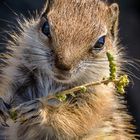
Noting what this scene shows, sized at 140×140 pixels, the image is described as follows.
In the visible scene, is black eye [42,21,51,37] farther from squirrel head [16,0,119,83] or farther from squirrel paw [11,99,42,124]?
squirrel paw [11,99,42,124]

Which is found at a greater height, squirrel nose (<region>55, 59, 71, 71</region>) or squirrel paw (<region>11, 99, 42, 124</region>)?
squirrel nose (<region>55, 59, 71, 71</region>)

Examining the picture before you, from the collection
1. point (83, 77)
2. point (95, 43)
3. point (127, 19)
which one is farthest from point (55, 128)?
point (127, 19)

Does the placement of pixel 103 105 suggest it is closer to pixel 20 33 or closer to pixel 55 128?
pixel 55 128

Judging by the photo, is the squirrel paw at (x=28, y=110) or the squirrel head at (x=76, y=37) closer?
the squirrel head at (x=76, y=37)

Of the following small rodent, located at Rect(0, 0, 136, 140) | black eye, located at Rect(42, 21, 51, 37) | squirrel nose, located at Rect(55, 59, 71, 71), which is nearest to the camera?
squirrel nose, located at Rect(55, 59, 71, 71)

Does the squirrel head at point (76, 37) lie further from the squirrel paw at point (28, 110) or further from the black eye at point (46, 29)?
the squirrel paw at point (28, 110)

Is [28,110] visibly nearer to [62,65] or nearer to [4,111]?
[4,111]

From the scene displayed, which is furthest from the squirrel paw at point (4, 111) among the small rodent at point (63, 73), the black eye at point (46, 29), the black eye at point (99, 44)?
the black eye at point (99, 44)

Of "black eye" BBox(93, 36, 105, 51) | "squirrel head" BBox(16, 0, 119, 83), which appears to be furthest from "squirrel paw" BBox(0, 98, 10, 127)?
"black eye" BBox(93, 36, 105, 51)
